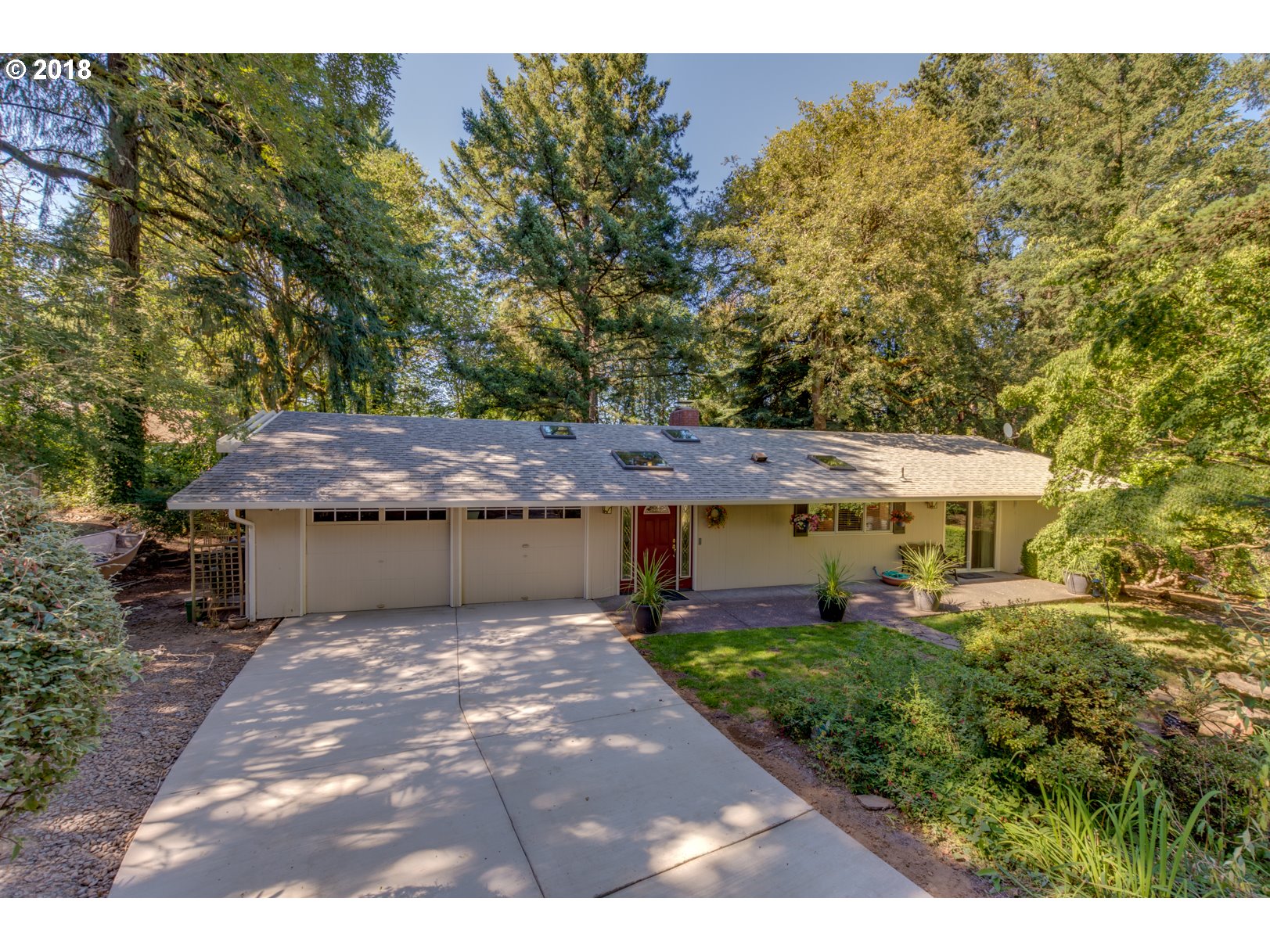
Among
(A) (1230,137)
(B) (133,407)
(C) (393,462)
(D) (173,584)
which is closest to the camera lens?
(B) (133,407)

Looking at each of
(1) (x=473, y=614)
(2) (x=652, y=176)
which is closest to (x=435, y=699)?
(1) (x=473, y=614)

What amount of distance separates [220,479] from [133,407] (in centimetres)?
150

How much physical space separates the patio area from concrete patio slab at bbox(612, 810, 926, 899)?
458cm

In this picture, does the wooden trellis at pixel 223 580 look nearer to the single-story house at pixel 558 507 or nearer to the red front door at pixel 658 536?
the single-story house at pixel 558 507

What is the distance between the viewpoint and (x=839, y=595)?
836 cm

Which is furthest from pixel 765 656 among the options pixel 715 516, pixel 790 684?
pixel 715 516

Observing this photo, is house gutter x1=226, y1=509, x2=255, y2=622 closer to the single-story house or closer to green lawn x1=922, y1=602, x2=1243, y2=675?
the single-story house

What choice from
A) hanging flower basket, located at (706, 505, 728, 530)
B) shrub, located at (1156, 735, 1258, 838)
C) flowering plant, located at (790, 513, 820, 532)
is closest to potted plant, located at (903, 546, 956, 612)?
flowering plant, located at (790, 513, 820, 532)

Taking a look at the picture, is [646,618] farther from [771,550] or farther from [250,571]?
[250,571]

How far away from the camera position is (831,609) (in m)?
8.37

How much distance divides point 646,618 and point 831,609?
10.6 feet

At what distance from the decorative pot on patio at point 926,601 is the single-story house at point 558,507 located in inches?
83.7

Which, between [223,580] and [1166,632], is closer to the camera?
[1166,632]

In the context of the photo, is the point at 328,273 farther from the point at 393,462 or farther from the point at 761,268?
the point at 761,268
